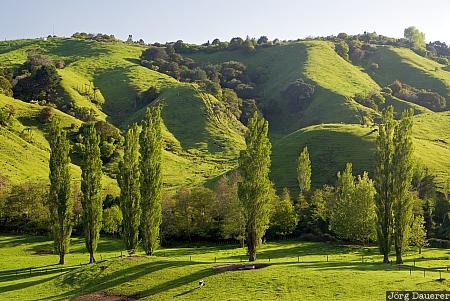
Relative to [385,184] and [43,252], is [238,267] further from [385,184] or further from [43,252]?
[43,252]

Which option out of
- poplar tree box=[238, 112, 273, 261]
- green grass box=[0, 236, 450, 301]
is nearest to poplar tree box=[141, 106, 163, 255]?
green grass box=[0, 236, 450, 301]

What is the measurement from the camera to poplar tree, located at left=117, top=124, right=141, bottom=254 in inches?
3061

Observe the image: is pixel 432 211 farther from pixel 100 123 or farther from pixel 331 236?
pixel 100 123

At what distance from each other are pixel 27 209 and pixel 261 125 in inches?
2622

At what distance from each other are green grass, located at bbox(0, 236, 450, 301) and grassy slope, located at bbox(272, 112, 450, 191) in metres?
53.1


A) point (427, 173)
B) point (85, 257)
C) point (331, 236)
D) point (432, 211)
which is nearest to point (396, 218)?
point (331, 236)

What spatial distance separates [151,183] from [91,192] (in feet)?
35.2

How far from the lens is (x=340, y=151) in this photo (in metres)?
140

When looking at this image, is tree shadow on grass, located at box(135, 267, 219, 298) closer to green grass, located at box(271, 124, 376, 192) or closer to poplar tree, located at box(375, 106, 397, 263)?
poplar tree, located at box(375, 106, 397, 263)

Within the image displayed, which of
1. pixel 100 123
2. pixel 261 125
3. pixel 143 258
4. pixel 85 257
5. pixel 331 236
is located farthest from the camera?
pixel 100 123

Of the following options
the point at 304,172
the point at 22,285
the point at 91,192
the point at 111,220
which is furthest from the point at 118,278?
the point at 304,172

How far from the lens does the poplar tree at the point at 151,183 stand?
75562mm

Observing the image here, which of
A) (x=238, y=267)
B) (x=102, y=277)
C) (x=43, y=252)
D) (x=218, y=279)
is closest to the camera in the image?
(x=218, y=279)

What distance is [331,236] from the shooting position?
338 feet
